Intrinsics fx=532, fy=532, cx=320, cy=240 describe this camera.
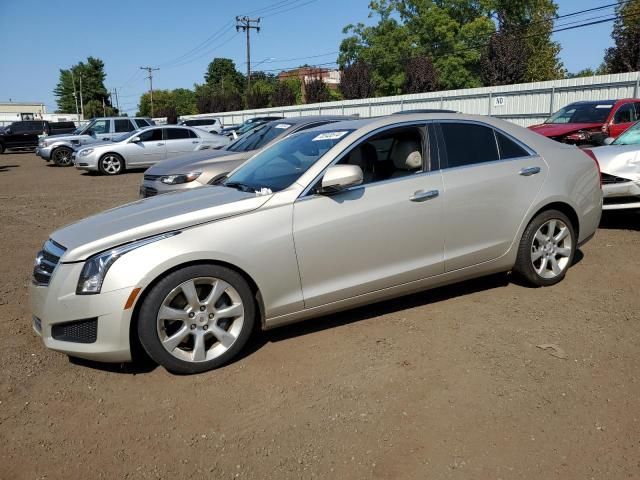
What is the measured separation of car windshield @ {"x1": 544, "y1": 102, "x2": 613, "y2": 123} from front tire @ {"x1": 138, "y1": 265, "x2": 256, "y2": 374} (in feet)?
37.9

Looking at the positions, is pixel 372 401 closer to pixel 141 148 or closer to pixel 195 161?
pixel 195 161

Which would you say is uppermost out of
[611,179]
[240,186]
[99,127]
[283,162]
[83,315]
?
[99,127]

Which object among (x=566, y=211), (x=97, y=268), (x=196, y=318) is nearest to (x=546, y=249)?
(x=566, y=211)

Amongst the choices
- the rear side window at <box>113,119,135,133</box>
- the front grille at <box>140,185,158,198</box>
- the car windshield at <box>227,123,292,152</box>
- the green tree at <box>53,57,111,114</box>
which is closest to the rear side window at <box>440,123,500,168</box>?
the car windshield at <box>227,123,292,152</box>

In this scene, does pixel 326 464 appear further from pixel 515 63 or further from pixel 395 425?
pixel 515 63

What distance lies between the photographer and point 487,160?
444 centimetres

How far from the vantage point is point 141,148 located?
57.2ft

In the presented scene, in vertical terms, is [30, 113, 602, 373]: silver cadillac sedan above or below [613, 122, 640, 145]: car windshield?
below

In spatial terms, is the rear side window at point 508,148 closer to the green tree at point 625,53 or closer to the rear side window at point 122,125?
the rear side window at point 122,125

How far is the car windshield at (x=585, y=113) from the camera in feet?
40.4

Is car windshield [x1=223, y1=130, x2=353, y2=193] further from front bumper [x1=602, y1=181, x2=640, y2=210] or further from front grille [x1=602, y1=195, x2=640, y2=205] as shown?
front grille [x1=602, y1=195, x2=640, y2=205]

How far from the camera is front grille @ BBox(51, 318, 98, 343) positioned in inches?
128

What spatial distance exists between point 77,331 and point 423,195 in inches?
101

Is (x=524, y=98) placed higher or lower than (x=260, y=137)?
higher
